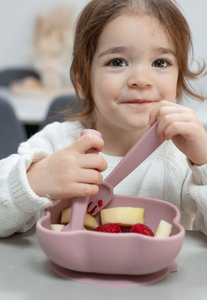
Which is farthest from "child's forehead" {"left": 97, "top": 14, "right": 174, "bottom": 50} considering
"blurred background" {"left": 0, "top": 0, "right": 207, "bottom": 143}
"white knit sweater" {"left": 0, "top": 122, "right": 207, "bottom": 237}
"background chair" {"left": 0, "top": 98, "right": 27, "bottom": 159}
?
"blurred background" {"left": 0, "top": 0, "right": 207, "bottom": 143}

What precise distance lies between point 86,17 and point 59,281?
75 cm

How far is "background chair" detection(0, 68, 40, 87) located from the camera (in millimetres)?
3807

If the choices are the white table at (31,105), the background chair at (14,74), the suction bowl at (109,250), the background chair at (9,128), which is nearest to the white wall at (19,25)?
the background chair at (14,74)

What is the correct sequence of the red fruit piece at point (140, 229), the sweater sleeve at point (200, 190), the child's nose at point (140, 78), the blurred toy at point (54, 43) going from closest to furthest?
the red fruit piece at point (140, 229)
the sweater sleeve at point (200, 190)
the child's nose at point (140, 78)
the blurred toy at point (54, 43)

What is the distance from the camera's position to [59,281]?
1.79 feet

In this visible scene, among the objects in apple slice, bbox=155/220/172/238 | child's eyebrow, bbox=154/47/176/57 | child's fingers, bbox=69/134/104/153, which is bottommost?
apple slice, bbox=155/220/172/238

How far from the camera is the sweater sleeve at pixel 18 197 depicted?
0.66m

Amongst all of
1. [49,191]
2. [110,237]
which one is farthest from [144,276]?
[49,191]

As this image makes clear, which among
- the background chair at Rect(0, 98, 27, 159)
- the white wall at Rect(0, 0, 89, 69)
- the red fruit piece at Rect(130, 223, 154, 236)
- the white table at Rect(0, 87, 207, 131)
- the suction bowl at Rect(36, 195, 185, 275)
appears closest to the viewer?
the suction bowl at Rect(36, 195, 185, 275)

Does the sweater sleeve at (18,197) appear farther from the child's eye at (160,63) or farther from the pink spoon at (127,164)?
the child's eye at (160,63)

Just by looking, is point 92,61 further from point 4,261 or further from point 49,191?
point 4,261

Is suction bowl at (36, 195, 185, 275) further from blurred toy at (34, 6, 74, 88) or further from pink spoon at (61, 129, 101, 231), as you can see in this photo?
blurred toy at (34, 6, 74, 88)

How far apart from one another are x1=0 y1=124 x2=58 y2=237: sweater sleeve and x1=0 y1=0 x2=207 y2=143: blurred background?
93.5 inches

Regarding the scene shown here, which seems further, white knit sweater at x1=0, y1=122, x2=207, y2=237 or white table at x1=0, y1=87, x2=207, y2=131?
white table at x1=0, y1=87, x2=207, y2=131
